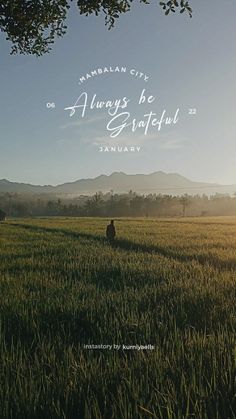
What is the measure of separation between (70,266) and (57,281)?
95.4 inches

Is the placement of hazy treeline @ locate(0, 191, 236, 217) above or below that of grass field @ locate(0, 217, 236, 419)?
above

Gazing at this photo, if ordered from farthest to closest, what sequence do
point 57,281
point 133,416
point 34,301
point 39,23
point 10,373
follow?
point 39,23 → point 57,281 → point 34,301 → point 10,373 → point 133,416

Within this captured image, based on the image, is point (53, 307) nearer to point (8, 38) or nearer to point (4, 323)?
point (4, 323)

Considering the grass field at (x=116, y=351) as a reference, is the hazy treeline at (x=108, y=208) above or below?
above

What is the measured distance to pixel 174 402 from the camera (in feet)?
9.44

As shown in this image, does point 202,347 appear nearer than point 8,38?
Yes

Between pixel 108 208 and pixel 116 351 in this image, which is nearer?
pixel 116 351

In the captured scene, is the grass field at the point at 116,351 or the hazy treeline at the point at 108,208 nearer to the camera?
the grass field at the point at 116,351

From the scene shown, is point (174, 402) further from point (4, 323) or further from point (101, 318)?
point (4, 323)

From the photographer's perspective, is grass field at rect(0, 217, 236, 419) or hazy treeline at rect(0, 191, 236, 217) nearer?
grass field at rect(0, 217, 236, 419)

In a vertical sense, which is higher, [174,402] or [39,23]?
[39,23]

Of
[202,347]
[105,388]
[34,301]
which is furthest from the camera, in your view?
[34,301]

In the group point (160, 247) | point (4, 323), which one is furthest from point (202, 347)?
point (160, 247)

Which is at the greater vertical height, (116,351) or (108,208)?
(108,208)
